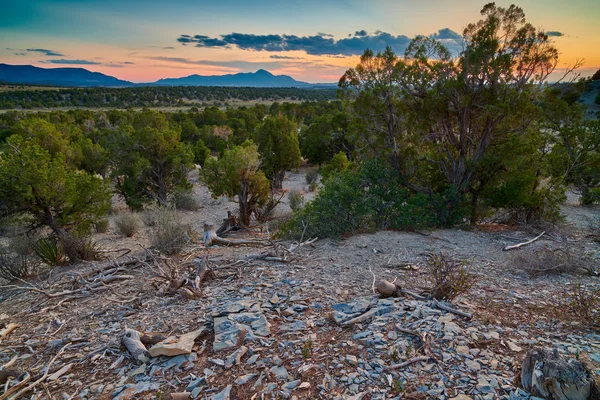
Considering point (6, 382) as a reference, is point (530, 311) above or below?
above

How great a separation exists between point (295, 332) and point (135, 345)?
5.68 feet

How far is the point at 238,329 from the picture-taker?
3.93m

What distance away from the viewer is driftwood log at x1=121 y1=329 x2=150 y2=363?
11.9ft

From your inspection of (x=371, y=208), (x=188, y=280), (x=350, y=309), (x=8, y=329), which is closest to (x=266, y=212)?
(x=371, y=208)

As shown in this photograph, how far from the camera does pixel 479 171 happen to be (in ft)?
33.6

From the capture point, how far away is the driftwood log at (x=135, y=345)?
11.9 ft

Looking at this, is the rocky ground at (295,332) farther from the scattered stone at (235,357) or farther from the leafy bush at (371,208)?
the leafy bush at (371,208)

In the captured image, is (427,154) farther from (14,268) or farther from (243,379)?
(14,268)

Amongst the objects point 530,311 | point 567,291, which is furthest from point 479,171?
point 530,311

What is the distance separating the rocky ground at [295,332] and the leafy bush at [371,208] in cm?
272

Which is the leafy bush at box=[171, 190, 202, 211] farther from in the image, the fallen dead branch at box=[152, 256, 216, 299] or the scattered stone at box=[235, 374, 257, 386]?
the scattered stone at box=[235, 374, 257, 386]

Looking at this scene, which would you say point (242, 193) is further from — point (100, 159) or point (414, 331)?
point (100, 159)

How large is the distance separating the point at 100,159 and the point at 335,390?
23.5 metres

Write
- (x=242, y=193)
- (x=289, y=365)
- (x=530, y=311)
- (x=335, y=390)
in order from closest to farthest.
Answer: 1. (x=335, y=390)
2. (x=289, y=365)
3. (x=530, y=311)
4. (x=242, y=193)
